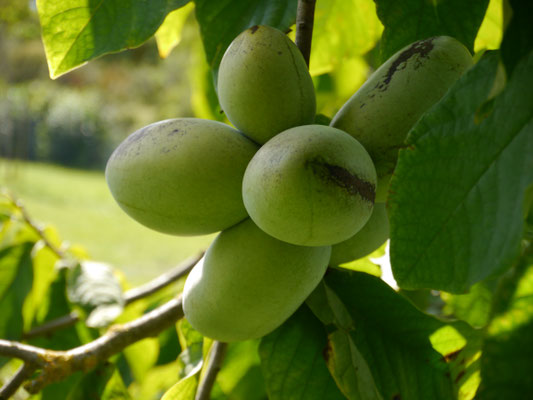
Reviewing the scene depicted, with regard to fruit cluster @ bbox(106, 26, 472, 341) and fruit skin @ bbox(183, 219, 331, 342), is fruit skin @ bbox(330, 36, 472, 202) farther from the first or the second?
fruit skin @ bbox(183, 219, 331, 342)

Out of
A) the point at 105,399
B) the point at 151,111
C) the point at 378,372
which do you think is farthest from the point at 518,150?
the point at 151,111

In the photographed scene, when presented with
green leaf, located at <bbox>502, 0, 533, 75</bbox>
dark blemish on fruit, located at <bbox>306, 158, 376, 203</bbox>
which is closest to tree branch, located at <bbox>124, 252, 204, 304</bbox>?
dark blemish on fruit, located at <bbox>306, 158, 376, 203</bbox>

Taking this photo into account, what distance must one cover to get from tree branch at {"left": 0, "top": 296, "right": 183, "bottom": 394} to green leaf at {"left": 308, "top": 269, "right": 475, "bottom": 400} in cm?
32

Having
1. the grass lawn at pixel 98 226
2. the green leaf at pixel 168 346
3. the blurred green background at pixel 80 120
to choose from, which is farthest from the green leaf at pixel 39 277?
the blurred green background at pixel 80 120

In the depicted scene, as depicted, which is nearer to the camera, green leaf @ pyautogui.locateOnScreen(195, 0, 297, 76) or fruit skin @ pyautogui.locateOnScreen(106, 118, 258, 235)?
fruit skin @ pyautogui.locateOnScreen(106, 118, 258, 235)

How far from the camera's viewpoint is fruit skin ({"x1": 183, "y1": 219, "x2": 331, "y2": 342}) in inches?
24.8

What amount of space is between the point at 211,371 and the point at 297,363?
0.44ft

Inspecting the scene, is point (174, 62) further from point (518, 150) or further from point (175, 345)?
point (518, 150)

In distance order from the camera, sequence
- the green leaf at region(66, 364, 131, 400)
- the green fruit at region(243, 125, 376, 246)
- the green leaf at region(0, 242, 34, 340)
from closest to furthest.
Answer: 1. the green fruit at region(243, 125, 376, 246)
2. the green leaf at region(66, 364, 131, 400)
3. the green leaf at region(0, 242, 34, 340)

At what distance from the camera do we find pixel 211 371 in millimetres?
810

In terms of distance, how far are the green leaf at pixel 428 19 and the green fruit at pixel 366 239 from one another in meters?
0.26

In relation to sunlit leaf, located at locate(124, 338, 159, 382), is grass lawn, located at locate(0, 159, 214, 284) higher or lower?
lower

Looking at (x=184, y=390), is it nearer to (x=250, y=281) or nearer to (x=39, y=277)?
(x=250, y=281)

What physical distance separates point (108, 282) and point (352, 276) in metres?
0.60
